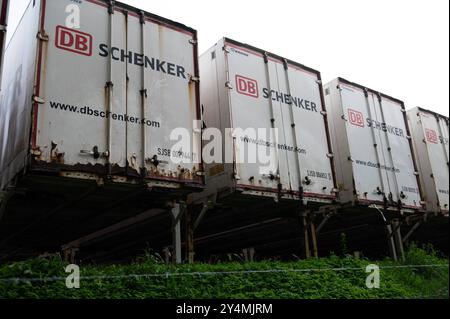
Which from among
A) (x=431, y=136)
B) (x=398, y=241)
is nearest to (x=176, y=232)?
(x=398, y=241)

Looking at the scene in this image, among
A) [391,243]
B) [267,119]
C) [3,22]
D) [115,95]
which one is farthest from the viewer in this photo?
[391,243]

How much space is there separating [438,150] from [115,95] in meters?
10.1

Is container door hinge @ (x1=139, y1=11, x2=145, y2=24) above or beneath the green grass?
above

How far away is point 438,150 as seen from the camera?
44.4 ft

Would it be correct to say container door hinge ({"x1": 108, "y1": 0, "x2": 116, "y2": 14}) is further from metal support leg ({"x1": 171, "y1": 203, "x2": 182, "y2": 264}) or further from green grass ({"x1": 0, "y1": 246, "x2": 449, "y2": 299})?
green grass ({"x1": 0, "y1": 246, "x2": 449, "y2": 299})

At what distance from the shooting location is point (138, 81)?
7.82 metres

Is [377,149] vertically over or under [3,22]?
under

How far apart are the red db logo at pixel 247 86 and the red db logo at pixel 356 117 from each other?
2.99m

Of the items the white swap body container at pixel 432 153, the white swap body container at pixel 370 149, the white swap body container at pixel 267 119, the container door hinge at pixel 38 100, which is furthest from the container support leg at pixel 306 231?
the container door hinge at pixel 38 100

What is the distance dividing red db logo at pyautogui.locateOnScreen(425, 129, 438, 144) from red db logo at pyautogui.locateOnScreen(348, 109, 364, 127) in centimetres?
317

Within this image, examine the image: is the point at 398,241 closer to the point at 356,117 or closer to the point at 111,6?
the point at 356,117

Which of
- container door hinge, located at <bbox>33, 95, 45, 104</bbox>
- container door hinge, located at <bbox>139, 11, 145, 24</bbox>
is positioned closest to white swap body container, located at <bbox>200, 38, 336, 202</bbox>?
container door hinge, located at <bbox>139, 11, 145, 24</bbox>

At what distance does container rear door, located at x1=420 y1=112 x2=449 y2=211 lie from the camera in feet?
42.0

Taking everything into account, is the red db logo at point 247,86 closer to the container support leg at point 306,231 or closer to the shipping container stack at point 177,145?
the shipping container stack at point 177,145
